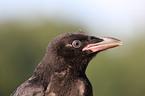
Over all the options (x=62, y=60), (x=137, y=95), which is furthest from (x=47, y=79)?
(x=137, y=95)

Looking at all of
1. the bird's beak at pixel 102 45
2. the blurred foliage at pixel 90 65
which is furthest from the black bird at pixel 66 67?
the blurred foliage at pixel 90 65

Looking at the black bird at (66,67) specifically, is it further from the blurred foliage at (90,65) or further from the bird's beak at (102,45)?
the blurred foliage at (90,65)

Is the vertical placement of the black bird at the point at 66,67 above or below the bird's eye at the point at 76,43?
below

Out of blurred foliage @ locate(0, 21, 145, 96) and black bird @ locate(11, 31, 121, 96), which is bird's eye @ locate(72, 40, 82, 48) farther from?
blurred foliage @ locate(0, 21, 145, 96)

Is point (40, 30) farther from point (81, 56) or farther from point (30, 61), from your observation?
point (81, 56)

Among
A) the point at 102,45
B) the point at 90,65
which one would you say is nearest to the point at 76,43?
the point at 102,45

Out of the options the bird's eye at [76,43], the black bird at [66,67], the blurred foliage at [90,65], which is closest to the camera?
the black bird at [66,67]

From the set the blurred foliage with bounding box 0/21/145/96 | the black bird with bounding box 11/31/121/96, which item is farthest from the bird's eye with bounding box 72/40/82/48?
the blurred foliage with bounding box 0/21/145/96
